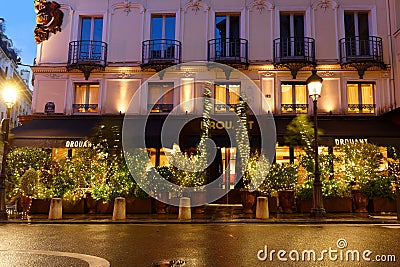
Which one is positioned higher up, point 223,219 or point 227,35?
point 227,35

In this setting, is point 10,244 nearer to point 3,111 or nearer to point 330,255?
point 330,255

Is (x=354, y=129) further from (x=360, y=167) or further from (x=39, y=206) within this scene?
(x=39, y=206)

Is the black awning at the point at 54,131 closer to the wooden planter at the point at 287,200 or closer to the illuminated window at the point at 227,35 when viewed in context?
the illuminated window at the point at 227,35

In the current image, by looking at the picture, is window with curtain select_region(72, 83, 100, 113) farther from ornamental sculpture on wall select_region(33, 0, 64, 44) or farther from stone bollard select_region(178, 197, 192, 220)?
stone bollard select_region(178, 197, 192, 220)

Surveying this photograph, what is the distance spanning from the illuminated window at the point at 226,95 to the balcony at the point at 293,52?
2253mm

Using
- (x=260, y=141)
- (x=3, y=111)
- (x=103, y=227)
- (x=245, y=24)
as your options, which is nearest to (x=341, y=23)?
(x=245, y=24)

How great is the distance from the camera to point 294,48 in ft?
63.2

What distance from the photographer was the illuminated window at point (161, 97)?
63.1ft

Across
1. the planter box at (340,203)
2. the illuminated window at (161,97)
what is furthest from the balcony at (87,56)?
the planter box at (340,203)

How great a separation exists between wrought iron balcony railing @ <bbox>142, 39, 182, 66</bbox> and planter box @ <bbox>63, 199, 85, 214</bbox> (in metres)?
8.06

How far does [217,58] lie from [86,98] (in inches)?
269

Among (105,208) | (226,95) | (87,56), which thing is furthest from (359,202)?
(87,56)

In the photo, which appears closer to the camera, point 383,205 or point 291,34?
point 383,205

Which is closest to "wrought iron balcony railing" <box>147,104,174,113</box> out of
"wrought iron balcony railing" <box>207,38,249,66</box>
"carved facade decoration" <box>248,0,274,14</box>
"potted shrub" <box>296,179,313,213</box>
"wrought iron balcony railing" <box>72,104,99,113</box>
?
"wrought iron balcony railing" <box>72,104,99,113</box>
